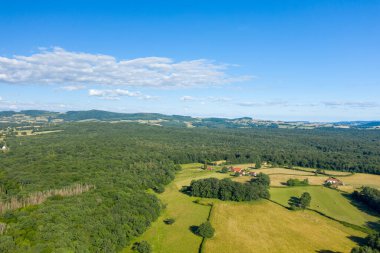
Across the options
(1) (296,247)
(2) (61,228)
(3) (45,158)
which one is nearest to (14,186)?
(3) (45,158)

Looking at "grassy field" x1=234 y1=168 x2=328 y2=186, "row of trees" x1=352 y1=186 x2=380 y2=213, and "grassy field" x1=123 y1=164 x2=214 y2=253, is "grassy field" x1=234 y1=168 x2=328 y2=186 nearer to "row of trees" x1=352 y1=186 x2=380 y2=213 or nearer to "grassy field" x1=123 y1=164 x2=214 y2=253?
"row of trees" x1=352 y1=186 x2=380 y2=213

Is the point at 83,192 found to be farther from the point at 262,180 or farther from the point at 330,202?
the point at 330,202

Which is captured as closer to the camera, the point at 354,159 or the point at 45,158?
the point at 45,158

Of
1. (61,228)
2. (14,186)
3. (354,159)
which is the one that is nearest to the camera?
(61,228)

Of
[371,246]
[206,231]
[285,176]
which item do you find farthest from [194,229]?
[285,176]

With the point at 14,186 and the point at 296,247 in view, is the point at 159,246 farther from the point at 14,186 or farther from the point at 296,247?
the point at 14,186

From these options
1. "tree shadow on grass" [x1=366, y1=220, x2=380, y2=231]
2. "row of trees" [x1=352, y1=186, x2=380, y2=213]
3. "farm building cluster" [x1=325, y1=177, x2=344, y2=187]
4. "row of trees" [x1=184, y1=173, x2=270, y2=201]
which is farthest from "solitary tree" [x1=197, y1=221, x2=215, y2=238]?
"farm building cluster" [x1=325, y1=177, x2=344, y2=187]
